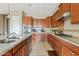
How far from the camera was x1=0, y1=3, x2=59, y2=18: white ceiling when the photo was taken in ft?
6.81

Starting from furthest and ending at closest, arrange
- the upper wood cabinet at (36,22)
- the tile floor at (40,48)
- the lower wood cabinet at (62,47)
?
1. the upper wood cabinet at (36,22)
2. the tile floor at (40,48)
3. the lower wood cabinet at (62,47)

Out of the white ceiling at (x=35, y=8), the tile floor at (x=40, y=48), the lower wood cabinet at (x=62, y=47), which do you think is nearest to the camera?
the lower wood cabinet at (x=62, y=47)

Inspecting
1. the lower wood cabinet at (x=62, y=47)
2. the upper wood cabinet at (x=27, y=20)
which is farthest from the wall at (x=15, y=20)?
the lower wood cabinet at (x=62, y=47)

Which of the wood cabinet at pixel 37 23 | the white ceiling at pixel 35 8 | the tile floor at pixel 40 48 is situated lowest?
the tile floor at pixel 40 48

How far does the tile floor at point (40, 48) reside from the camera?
2.19 m

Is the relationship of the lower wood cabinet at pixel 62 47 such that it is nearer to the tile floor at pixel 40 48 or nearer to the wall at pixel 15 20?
the tile floor at pixel 40 48

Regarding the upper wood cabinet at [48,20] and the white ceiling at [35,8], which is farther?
the upper wood cabinet at [48,20]

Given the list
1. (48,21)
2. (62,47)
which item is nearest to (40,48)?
(62,47)

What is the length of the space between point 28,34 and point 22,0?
0.66 m

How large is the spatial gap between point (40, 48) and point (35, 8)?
69cm

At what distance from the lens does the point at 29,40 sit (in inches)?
102

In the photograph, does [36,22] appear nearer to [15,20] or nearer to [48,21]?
[48,21]

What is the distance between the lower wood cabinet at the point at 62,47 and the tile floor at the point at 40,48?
11 cm

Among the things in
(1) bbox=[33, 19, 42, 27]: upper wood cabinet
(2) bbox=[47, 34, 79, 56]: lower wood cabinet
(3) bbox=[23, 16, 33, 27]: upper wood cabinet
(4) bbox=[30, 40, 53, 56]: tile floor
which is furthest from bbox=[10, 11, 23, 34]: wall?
(2) bbox=[47, 34, 79, 56]: lower wood cabinet
